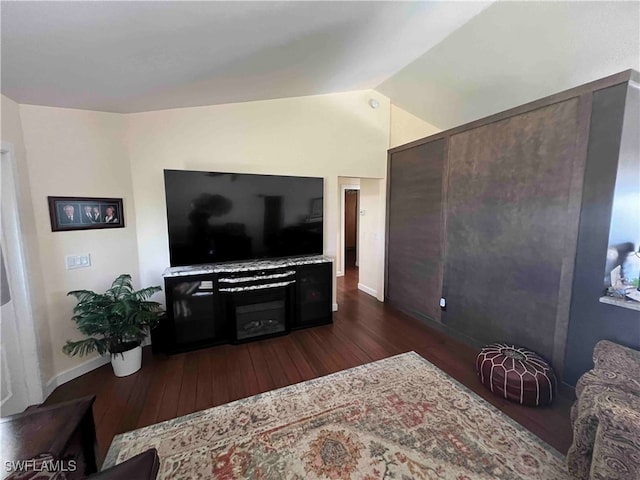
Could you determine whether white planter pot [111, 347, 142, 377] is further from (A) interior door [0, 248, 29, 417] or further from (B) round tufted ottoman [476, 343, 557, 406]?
(B) round tufted ottoman [476, 343, 557, 406]

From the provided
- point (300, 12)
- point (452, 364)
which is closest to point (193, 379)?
point (452, 364)

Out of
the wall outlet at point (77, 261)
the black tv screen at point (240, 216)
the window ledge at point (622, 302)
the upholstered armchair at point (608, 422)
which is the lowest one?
the upholstered armchair at point (608, 422)

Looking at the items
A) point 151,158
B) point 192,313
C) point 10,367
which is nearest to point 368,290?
point 192,313

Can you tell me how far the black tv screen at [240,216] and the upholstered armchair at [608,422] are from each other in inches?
106

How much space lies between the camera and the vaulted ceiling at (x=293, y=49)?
1288 millimetres

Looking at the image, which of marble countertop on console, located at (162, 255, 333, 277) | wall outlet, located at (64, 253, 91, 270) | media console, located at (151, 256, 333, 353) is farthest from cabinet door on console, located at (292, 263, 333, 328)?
wall outlet, located at (64, 253, 91, 270)

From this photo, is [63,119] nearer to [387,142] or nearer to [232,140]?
[232,140]

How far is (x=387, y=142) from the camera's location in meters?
4.01

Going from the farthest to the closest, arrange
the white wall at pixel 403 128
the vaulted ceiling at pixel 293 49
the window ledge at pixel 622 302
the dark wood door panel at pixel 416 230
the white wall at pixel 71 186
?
1. the white wall at pixel 403 128
2. the dark wood door panel at pixel 416 230
3. the white wall at pixel 71 186
4. the window ledge at pixel 622 302
5. the vaulted ceiling at pixel 293 49

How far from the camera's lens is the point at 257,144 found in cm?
320

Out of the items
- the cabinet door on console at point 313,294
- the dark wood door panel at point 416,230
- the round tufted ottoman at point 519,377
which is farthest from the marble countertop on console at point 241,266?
the round tufted ottoman at point 519,377

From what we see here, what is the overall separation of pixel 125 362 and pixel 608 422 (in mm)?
3364

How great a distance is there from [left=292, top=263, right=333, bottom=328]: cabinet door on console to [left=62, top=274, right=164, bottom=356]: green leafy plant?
156cm

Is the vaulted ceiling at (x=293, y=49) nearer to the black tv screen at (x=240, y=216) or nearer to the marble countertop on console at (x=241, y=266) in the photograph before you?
the black tv screen at (x=240, y=216)
